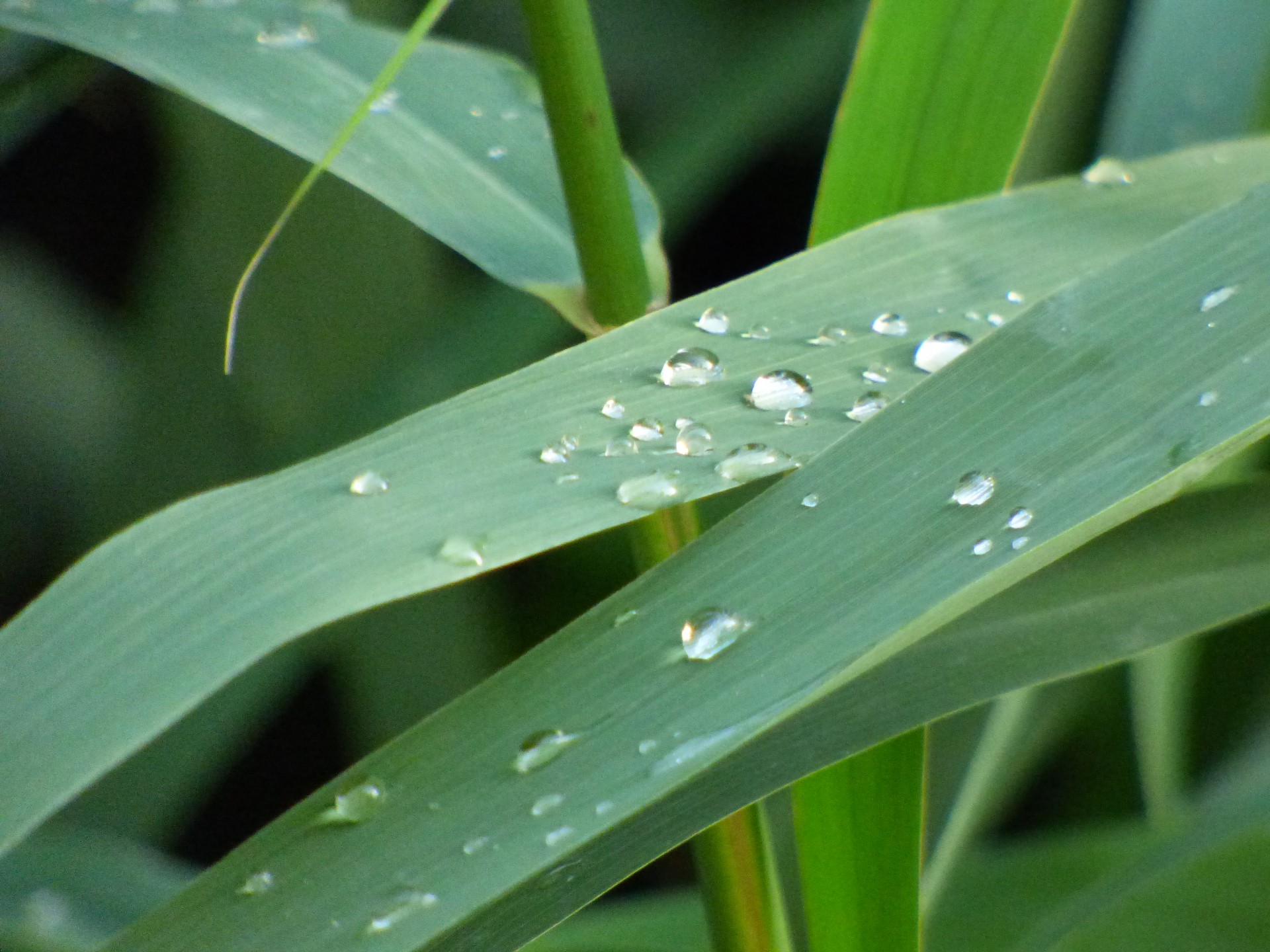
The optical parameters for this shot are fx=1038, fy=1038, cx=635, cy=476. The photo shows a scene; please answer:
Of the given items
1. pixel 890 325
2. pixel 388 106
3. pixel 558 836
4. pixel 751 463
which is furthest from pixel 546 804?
pixel 388 106

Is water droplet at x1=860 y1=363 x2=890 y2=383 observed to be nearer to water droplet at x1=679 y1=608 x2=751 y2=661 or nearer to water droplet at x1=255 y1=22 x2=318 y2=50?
water droplet at x1=679 y1=608 x2=751 y2=661

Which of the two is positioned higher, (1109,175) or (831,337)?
(1109,175)

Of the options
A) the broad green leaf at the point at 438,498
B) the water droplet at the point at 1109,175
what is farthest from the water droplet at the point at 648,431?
the water droplet at the point at 1109,175

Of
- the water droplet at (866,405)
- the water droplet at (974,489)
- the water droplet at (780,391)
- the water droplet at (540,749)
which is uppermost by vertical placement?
the water droplet at (780,391)

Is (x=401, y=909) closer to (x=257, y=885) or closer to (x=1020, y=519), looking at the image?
(x=257, y=885)

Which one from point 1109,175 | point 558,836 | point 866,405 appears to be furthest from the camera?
point 1109,175

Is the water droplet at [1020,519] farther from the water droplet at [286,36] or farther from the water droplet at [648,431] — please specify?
the water droplet at [286,36]

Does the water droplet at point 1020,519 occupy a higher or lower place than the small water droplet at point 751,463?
lower
